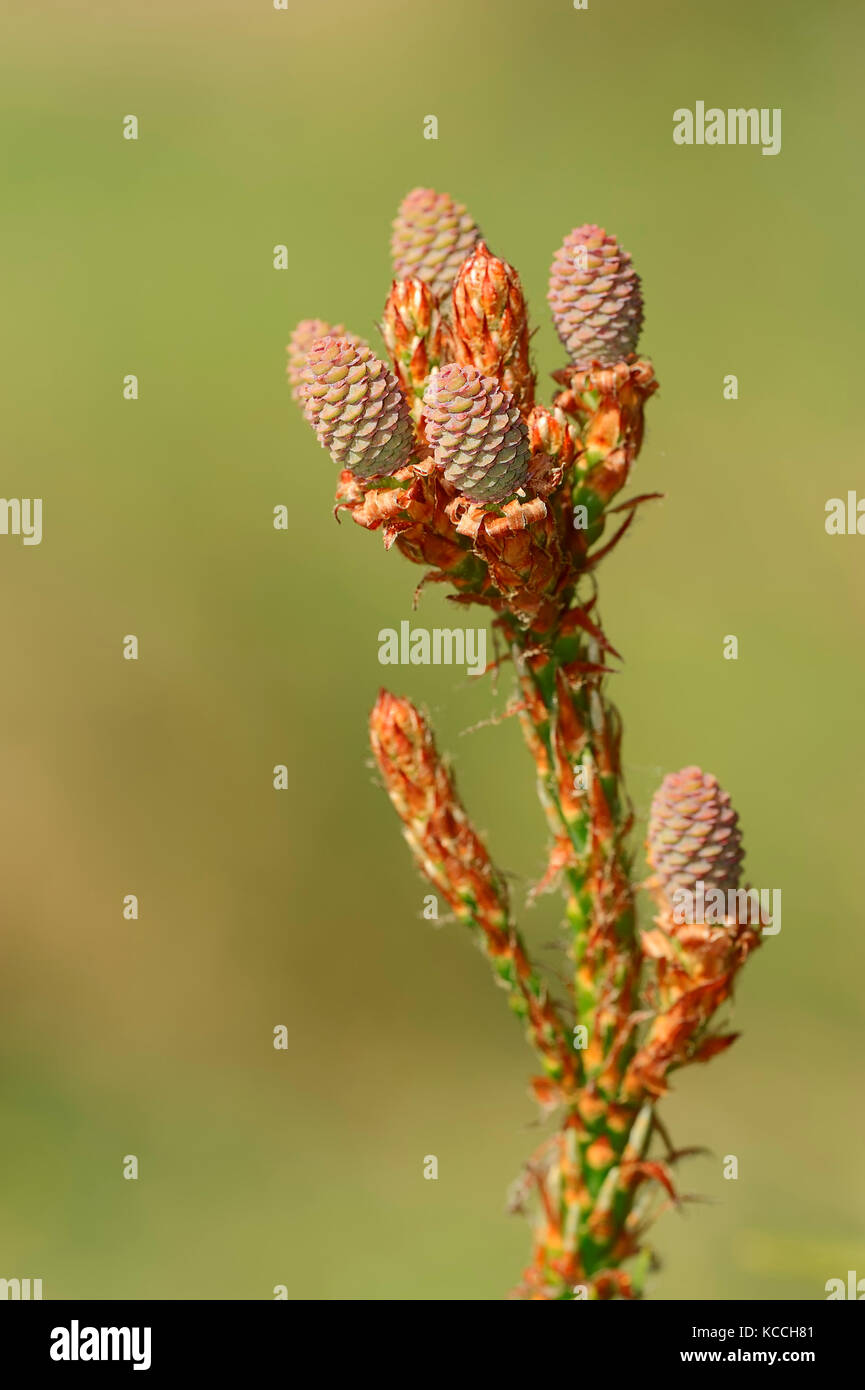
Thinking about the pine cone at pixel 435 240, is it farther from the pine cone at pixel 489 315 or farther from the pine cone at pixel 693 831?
the pine cone at pixel 693 831

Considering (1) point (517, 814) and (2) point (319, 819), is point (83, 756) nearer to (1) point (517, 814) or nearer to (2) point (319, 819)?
(2) point (319, 819)

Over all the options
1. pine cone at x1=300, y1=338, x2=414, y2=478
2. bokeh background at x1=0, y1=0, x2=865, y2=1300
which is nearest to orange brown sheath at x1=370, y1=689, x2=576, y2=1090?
pine cone at x1=300, y1=338, x2=414, y2=478

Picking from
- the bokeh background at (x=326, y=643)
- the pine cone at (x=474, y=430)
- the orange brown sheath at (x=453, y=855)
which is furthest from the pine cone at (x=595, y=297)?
the bokeh background at (x=326, y=643)

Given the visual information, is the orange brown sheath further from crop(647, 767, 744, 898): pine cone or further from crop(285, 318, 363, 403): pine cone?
crop(285, 318, 363, 403): pine cone

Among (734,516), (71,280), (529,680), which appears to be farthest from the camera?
(71,280)

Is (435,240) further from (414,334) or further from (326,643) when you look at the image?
(326,643)

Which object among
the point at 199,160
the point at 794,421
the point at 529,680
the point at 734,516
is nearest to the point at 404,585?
the point at 734,516

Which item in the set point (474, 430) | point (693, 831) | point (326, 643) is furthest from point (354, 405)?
point (326, 643)
